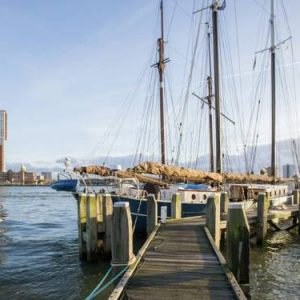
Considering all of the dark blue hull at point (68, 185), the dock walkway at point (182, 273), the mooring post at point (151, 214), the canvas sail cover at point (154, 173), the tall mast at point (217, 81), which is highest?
the tall mast at point (217, 81)

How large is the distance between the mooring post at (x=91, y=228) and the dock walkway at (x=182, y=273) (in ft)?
14.1

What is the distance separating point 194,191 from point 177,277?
15940mm

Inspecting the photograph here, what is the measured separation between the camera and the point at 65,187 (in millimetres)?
26719

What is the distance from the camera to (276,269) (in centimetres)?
1789

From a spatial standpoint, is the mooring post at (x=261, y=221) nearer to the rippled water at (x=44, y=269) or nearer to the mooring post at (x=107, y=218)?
the mooring post at (x=107, y=218)

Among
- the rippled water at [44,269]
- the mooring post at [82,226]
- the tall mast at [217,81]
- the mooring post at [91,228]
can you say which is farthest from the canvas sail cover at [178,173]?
the mooring post at [91,228]

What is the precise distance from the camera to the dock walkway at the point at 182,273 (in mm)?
9148

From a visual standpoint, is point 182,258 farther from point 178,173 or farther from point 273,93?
point 273,93

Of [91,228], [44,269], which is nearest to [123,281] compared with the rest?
[91,228]

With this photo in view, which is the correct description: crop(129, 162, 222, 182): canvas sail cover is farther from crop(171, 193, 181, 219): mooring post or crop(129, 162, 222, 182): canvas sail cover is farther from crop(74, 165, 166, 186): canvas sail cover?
crop(171, 193, 181, 219): mooring post

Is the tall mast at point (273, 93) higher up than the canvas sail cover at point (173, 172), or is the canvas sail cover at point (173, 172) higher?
the tall mast at point (273, 93)

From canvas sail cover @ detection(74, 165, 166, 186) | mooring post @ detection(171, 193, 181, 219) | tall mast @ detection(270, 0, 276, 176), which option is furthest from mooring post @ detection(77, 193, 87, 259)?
tall mast @ detection(270, 0, 276, 176)

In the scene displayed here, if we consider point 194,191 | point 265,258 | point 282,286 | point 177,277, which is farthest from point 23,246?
point 177,277

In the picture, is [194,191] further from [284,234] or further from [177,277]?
[177,277]
